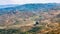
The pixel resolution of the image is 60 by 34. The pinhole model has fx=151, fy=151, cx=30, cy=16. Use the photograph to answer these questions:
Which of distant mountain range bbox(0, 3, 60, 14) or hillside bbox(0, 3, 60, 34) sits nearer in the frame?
hillside bbox(0, 3, 60, 34)

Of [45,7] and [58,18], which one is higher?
[45,7]

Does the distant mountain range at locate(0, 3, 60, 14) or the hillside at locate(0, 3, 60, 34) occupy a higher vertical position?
the distant mountain range at locate(0, 3, 60, 14)

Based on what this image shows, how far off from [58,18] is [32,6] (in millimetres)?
3920

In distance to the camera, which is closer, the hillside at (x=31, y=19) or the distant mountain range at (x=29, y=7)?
the hillside at (x=31, y=19)

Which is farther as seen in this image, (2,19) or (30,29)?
(2,19)

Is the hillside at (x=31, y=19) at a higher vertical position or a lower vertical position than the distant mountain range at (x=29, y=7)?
lower

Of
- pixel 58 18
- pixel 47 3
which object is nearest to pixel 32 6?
pixel 47 3

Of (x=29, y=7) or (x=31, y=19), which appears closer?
(x=31, y=19)

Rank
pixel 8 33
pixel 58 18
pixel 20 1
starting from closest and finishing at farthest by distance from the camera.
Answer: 1. pixel 8 33
2. pixel 58 18
3. pixel 20 1

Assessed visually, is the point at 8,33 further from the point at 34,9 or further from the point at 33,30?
the point at 34,9

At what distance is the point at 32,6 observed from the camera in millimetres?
19406

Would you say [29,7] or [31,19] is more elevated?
[29,7]

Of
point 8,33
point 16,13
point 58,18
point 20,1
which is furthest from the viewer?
point 20,1

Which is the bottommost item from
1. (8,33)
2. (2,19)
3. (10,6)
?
(8,33)
